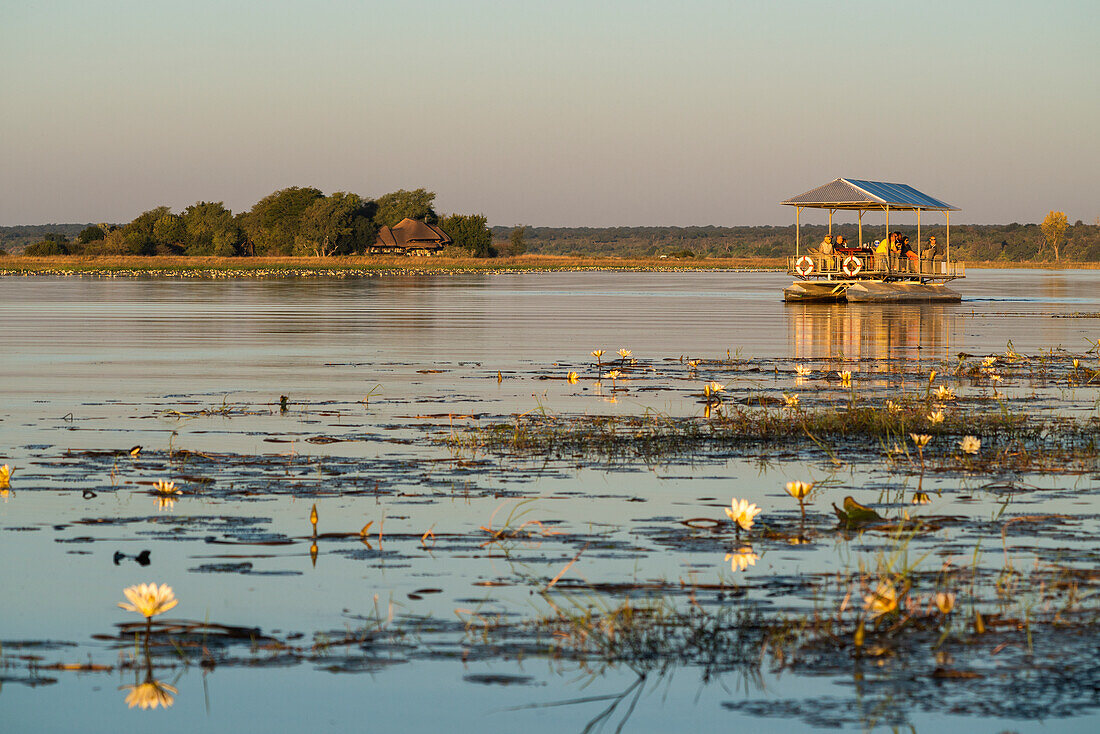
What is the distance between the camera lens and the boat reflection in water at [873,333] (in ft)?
75.8

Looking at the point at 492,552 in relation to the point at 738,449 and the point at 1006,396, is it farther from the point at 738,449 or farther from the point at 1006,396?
the point at 1006,396

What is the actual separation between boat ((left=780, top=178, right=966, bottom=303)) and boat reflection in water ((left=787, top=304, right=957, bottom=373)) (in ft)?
4.94

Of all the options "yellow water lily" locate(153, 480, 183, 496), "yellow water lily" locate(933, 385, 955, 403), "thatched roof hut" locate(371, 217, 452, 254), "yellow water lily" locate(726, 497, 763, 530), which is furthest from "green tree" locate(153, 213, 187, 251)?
"yellow water lily" locate(726, 497, 763, 530)

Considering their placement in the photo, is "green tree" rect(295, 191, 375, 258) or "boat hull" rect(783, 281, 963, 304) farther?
"green tree" rect(295, 191, 375, 258)

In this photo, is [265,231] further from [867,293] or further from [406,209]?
[867,293]

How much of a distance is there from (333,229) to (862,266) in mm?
111743

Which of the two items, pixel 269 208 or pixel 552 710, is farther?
pixel 269 208

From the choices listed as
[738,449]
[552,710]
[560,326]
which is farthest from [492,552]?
[560,326]

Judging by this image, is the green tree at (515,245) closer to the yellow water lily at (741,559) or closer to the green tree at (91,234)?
the green tree at (91,234)

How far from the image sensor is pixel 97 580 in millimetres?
6820

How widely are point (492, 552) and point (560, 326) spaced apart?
997 inches

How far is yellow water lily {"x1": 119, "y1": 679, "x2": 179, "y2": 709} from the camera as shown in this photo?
506 centimetres

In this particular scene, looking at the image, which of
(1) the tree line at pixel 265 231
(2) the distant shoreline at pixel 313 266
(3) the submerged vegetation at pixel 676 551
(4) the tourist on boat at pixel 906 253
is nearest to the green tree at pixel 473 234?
(1) the tree line at pixel 265 231

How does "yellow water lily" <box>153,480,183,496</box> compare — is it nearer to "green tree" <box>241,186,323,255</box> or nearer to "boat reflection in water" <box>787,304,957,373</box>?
"boat reflection in water" <box>787,304,957,373</box>
